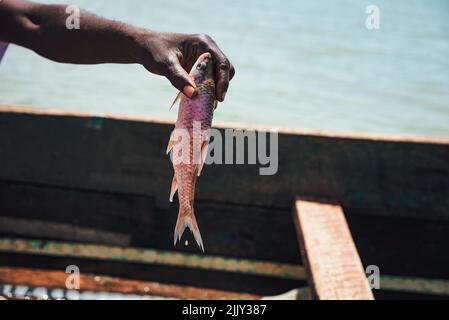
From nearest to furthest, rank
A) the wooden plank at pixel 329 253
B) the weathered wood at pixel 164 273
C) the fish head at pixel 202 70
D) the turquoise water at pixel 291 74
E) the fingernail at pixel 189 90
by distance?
the fingernail at pixel 189 90 < the fish head at pixel 202 70 < the wooden plank at pixel 329 253 < the weathered wood at pixel 164 273 < the turquoise water at pixel 291 74

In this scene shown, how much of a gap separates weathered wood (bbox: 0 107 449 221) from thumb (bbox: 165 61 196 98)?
87.9 inches

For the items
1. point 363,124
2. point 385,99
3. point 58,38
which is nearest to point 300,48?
point 385,99

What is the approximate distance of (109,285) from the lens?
4703mm

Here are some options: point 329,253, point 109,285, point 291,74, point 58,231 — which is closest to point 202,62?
point 329,253

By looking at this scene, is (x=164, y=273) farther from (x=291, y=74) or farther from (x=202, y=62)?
(x=291, y=74)

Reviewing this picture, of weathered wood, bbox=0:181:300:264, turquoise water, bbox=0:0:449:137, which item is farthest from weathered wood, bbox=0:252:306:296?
turquoise water, bbox=0:0:449:137

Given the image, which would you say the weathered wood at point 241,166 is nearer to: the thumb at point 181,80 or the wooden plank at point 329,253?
the wooden plank at point 329,253

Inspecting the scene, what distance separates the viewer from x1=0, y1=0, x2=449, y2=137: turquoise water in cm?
1664

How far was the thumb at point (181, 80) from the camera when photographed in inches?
96.4

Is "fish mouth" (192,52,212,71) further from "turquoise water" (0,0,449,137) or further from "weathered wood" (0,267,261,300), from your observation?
"turquoise water" (0,0,449,137)

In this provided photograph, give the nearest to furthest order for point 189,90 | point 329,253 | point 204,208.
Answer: point 189,90 → point 329,253 → point 204,208

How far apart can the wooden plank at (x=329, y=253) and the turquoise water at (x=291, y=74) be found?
1139cm

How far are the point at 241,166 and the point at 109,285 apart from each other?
5.72 ft

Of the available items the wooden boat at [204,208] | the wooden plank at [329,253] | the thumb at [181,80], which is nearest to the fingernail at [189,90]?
the thumb at [181,80]
